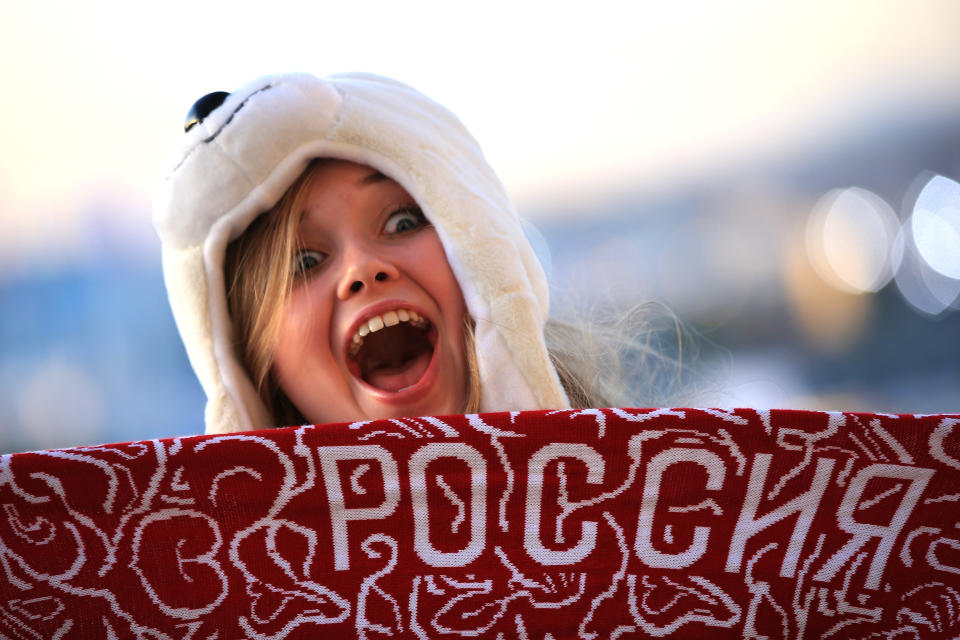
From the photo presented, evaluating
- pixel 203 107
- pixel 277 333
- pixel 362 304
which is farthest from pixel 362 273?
pixel 203 107

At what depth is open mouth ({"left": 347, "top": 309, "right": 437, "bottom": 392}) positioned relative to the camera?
894 millimetres

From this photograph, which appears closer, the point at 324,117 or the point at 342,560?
the point at 342,560

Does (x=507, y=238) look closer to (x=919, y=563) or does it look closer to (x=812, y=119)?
(x=919, y=563)

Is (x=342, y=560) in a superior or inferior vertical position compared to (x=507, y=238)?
inferior

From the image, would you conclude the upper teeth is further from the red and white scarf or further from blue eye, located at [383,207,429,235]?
the red and white scarf

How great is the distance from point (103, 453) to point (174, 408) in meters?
3.10

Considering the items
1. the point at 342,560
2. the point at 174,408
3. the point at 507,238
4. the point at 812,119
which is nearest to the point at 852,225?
the point at 812,119

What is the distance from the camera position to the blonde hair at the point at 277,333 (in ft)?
3.03

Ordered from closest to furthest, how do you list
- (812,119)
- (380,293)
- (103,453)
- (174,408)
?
1. (103,453)
2. (380,293)
3. (174,408)
4. (812,119)

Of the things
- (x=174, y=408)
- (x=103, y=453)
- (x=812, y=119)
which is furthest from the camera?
(x=812, y=119)

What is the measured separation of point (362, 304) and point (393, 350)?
0.12 meters

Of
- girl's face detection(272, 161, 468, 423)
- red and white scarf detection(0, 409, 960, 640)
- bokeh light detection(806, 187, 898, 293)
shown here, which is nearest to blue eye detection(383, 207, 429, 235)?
girl's face detection(272, 161, 468, 423)

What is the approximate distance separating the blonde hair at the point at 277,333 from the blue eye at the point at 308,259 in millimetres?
16

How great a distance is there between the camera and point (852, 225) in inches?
254
